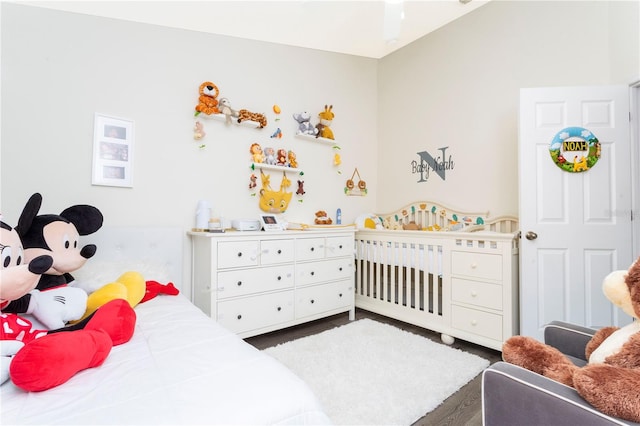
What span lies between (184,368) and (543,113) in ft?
8.60

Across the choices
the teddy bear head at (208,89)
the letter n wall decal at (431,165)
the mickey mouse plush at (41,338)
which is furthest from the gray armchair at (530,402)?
the teddy bear head at (208,89)

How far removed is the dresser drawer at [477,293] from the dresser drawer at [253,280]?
131 cm

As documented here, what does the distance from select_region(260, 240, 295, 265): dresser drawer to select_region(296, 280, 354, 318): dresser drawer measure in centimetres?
33

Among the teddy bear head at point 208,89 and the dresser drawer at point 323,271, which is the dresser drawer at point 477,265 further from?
the teddy bear head at point 208,89

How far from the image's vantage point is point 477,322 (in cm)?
224

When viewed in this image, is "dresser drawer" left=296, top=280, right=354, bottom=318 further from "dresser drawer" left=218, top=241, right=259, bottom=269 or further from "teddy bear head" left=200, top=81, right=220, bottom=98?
"teddy bear head" left=200, top=81, right=220, bottom=98

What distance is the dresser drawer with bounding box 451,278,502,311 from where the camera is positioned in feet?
7.09

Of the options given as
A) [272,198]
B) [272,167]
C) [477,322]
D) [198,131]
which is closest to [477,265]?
[477,322]

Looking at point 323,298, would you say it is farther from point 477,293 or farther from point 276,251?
point 477,293

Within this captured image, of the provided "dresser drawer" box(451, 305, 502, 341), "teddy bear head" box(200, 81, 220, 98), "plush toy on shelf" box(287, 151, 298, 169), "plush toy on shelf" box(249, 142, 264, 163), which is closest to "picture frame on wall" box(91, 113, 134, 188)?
"teddy bear head" box(200, 81, 220, 98)

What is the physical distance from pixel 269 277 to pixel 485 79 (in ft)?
8.77

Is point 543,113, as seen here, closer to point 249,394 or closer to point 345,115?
point 345,115

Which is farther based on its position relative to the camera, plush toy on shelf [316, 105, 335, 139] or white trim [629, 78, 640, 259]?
plush toy on shelf [316, 105, 335, 139]

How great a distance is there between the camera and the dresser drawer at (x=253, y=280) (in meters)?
2.13
